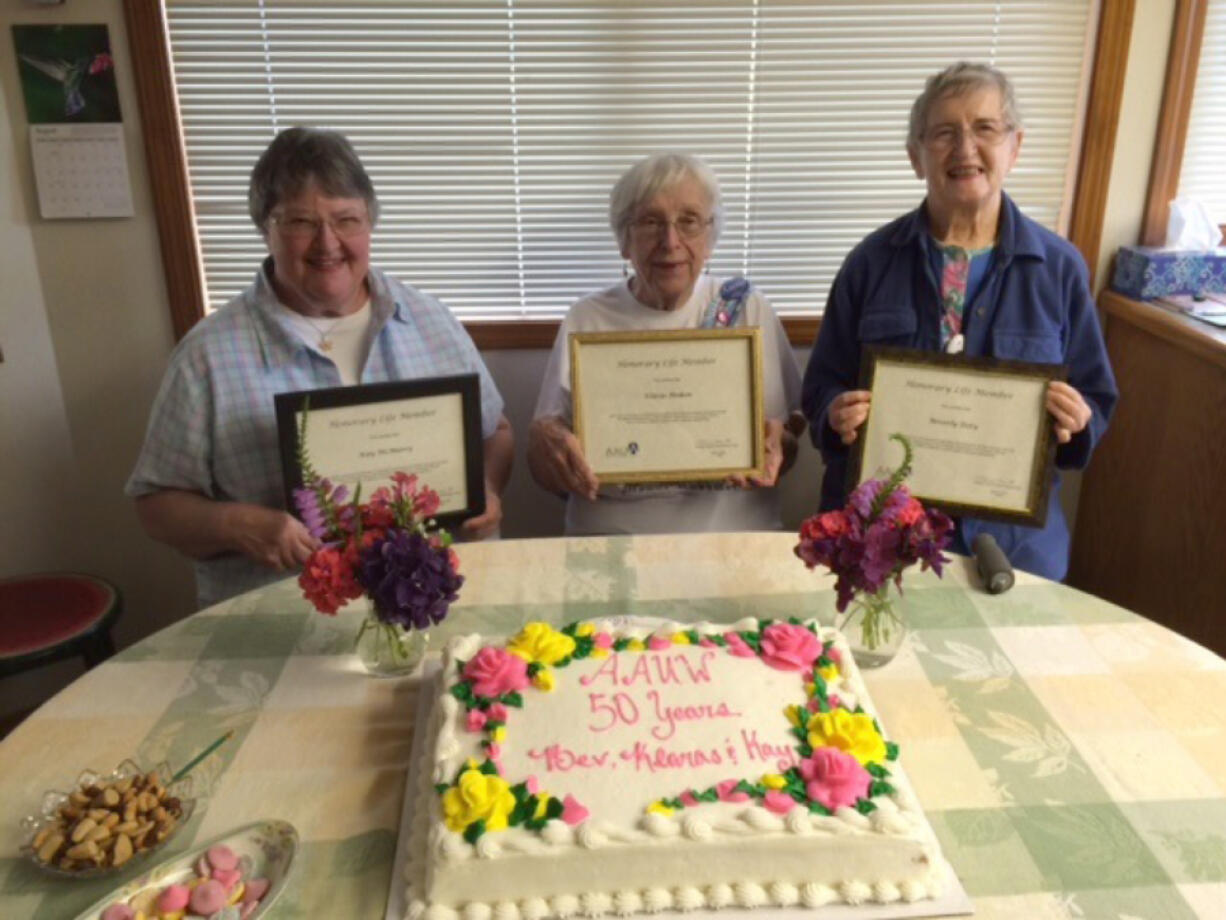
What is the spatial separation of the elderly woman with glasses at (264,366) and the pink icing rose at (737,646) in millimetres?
782

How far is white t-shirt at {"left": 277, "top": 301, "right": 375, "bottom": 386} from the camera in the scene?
1.95 metres

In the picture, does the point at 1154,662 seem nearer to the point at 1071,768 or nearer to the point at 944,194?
the point at 1071,768

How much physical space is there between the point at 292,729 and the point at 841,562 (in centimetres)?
74

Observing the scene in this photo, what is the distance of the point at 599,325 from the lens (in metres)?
2.19

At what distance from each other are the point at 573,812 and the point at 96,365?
83.2 inches

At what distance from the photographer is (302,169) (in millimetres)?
1840

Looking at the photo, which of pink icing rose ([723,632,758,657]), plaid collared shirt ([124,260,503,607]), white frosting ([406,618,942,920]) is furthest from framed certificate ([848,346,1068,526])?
plaid collared shirt ([124,260,503,607])

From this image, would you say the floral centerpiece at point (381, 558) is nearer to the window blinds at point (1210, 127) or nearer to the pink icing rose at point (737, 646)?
the pink icing rose at point (737, 646)

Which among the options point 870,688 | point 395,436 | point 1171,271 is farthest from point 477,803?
point 1171,271

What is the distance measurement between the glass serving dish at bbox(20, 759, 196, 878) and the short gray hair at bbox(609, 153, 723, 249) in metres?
1.44

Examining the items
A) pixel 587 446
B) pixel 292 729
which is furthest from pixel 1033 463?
pixel 292 729

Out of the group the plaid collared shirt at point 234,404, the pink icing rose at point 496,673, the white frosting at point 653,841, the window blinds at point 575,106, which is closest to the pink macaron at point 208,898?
the white frosting at point 653,841

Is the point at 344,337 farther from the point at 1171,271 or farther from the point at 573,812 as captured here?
the point at 1171,271

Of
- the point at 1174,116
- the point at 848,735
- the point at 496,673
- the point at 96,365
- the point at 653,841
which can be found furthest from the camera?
the point at 96,365
